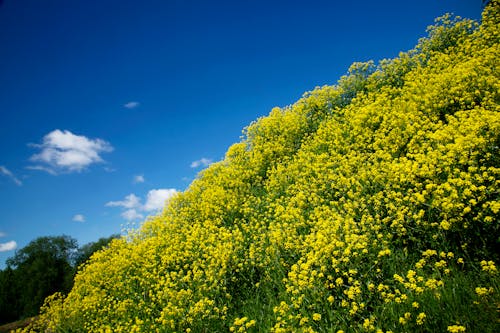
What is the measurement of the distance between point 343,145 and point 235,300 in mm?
6940

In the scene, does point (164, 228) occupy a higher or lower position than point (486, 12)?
lower

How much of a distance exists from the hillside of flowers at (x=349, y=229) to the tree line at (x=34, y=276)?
114 feet

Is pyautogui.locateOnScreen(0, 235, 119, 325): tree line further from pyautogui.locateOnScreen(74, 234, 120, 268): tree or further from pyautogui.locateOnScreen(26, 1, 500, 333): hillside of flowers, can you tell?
pyautogui.locateOnScreen(26, 1, 500, 333): hillside of flowers

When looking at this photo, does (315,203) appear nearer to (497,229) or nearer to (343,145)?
(343,145)

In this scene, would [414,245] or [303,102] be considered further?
[303,102]

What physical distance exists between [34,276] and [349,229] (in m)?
51.0

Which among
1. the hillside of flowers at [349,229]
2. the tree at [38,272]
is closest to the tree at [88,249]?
the tree at [38,272]

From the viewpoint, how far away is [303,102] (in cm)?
1739

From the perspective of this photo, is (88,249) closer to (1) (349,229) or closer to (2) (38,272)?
(2) (38,272)

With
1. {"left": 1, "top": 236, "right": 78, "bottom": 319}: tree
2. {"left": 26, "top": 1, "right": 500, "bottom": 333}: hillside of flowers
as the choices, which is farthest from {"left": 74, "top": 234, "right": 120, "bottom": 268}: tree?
{"left": 26, "top": 1, "right": 500, "bottom": 333}: hillside of flowers

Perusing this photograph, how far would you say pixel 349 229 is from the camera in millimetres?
6727

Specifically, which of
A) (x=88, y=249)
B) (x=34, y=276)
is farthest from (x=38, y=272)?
(x=88, y=249)

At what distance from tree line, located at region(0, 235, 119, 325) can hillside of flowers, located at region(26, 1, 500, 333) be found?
34866 millimetres

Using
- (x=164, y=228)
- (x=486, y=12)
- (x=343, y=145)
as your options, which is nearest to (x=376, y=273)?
(x=343, y=145)
